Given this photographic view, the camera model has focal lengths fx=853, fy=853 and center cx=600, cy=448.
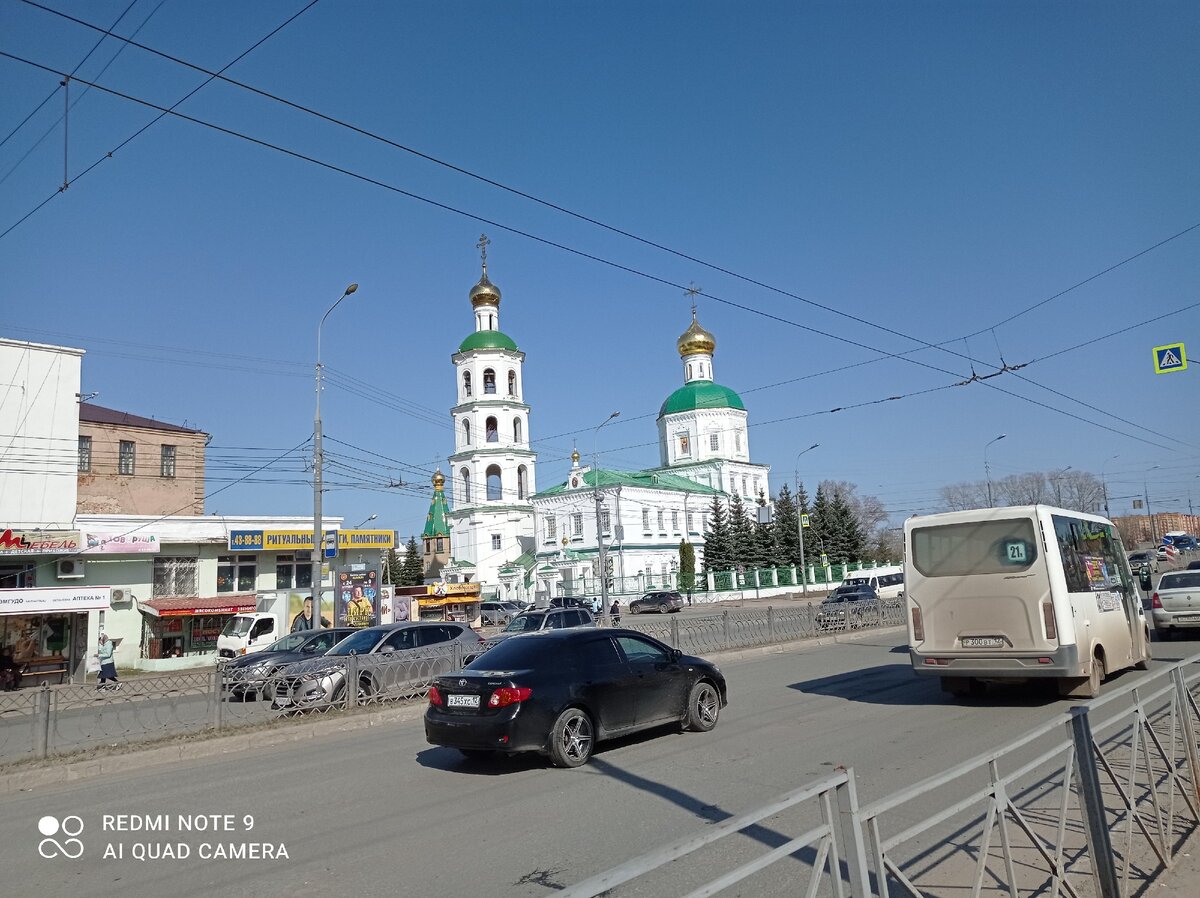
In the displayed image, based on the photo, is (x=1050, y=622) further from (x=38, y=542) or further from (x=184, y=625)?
(x=184, y=625)

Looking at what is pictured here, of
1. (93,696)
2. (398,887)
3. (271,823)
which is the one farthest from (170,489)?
(398,887)

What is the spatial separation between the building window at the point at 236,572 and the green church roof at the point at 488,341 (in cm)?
4169

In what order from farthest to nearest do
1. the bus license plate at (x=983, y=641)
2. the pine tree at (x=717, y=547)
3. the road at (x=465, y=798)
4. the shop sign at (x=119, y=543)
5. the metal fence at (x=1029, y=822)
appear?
1. the pine tree at (x=717, y=547)
2. the shop sign at (x=119, y=543)
3. the bus license plate at (x=983, y=641)
4. the road at (x=465, y=798)
5. the metal fence at (x=1029, y=822)

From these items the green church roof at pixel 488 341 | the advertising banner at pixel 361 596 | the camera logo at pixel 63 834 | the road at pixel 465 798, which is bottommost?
the road at pixel 465 798

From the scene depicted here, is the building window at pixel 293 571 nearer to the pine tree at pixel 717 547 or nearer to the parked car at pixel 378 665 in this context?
the parked car at pixel 378 665

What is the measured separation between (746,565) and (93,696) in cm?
6228

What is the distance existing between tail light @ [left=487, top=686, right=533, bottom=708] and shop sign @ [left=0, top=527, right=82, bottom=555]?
24077 mm

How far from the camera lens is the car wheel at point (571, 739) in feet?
29.9

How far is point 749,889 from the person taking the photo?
533 cm

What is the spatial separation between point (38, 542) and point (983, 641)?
2761 centimetres

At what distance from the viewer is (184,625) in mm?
30547

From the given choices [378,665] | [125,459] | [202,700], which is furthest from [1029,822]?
[125,459]

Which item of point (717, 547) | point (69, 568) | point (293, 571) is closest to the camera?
point (69, 568)

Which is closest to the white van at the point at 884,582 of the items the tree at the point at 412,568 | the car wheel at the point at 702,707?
the car wheel at the point at 702,707
